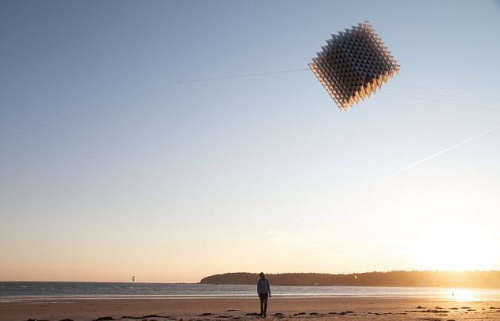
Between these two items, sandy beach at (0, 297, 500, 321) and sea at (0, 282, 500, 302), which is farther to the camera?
sea at (0, 282, 500, 302)

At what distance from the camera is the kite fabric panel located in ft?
41.4

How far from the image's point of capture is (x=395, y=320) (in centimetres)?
2139

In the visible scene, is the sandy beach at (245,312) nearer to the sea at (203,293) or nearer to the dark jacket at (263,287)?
the dark jacket at (263,287)

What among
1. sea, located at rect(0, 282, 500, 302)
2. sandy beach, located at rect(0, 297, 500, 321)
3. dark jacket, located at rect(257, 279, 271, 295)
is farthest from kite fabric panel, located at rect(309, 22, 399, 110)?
sea, located at rect(0, 282, 500, 302)

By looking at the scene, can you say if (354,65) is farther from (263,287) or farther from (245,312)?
(245,312)

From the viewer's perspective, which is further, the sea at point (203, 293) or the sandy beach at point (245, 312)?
the sea at point (203, 293)

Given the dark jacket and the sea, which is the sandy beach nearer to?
the dark jacket

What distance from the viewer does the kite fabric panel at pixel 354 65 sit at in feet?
A: 41.4

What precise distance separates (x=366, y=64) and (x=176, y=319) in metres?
14.9

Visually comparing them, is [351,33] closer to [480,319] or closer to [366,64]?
[366,64]

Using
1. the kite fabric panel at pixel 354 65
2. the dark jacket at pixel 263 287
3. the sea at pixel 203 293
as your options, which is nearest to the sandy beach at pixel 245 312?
the dark jacket at pixel 263 287

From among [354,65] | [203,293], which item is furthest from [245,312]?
[203,293]

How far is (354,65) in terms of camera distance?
12.6m

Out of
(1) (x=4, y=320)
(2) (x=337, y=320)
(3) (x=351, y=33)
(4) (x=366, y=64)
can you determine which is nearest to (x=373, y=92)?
(4) (x=366, y=64)
